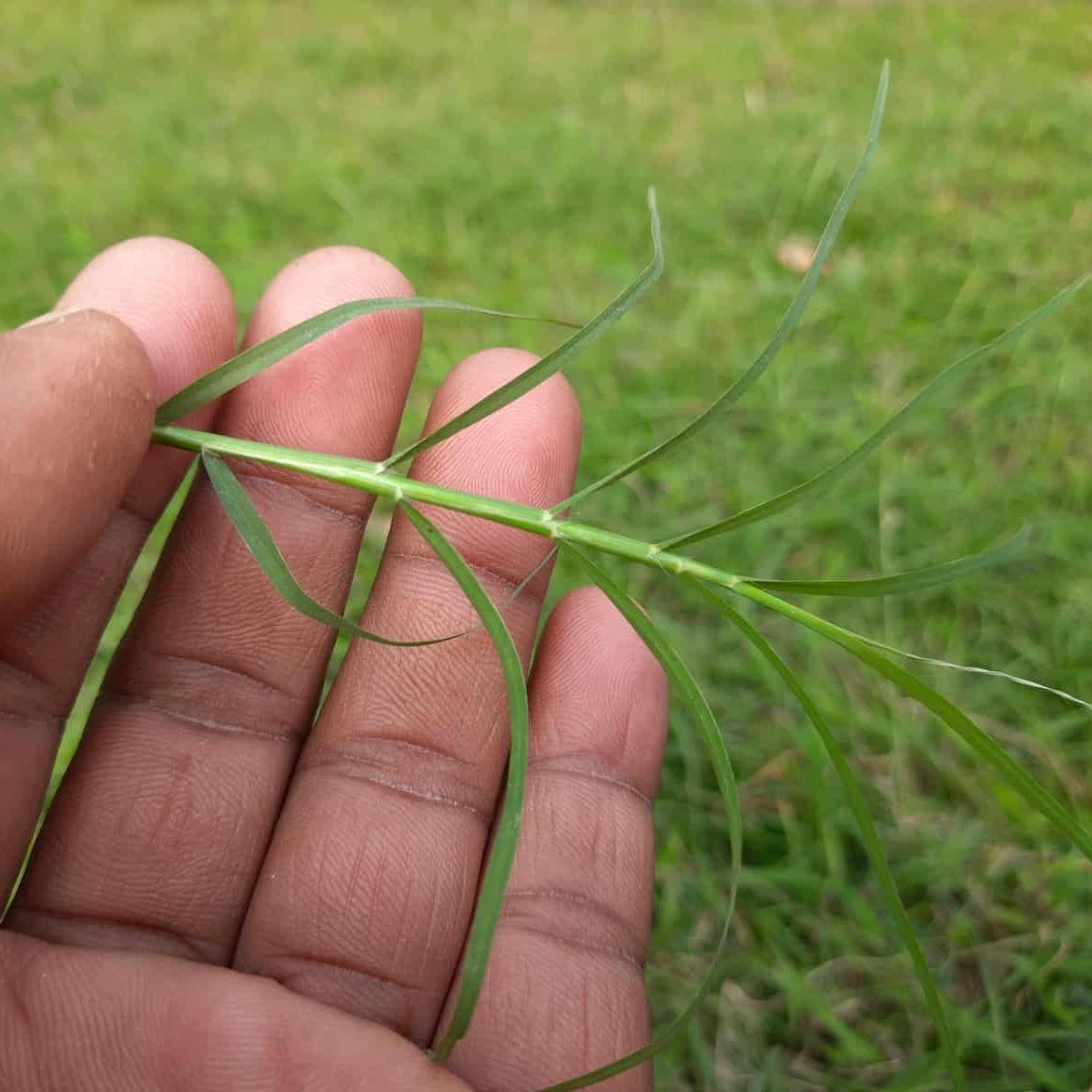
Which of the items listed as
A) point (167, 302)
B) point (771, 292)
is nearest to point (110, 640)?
point (167, 302)

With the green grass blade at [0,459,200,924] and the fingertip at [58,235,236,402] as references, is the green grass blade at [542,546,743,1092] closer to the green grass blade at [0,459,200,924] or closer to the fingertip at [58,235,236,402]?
the fingertip at [58,235,236,402]

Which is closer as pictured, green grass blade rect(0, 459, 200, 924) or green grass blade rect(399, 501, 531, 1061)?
green grass blade rect(399, 501, 531, 1061)

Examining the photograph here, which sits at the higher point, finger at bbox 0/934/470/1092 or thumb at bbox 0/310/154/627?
thumb at bbox 0/310/154/627

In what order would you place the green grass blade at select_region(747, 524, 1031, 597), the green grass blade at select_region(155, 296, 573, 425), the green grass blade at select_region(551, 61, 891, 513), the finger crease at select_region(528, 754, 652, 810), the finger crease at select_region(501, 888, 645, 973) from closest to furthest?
the green grass blade at select_region(747, 524, 1031, 597) < the green grass blade at select_region(551, 61, 891, 513) < the green grass blade at select_region(155, 296, 573, 425) < the finger crease at select_region(501, 888, 645, 973) < the finger crease at select_region(528, 754, 652, 810)

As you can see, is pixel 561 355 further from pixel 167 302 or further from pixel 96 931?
pixel 96 931

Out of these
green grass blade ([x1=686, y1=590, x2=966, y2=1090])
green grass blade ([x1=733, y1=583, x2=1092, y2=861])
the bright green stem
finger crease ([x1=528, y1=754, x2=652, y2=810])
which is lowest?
finger crease ([x1=528, y1=754, x2=652, y2=810])

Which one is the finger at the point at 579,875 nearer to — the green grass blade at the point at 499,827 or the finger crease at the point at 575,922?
the finger crease at the point at 575,922

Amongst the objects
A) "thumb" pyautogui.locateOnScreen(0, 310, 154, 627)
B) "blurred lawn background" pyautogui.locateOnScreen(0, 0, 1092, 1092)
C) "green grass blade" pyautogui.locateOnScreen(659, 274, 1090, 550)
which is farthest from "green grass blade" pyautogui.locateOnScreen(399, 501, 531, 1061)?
"blurred lawn background" pyautogui.locateOnScreen(0, 0, 1092, 1092)

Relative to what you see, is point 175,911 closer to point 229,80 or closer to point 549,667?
point 549,667

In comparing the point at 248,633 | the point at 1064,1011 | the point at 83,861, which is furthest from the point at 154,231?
the point at 1064,1011
